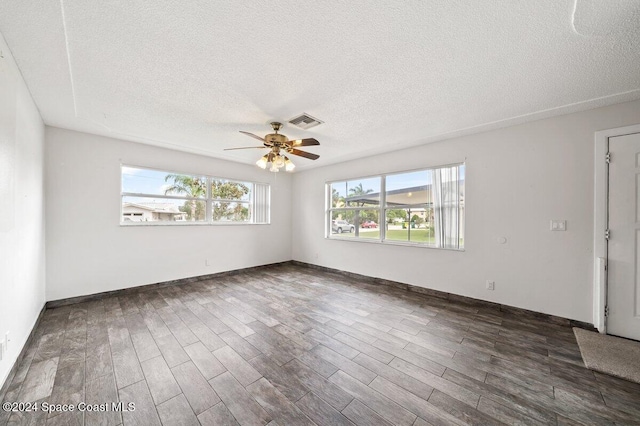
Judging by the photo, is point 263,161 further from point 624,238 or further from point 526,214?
point 624,238

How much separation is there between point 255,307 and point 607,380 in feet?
11.6

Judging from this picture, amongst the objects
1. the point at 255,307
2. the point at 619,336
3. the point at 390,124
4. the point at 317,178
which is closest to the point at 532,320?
the point at 619,336

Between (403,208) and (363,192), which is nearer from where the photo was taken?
(403,208)

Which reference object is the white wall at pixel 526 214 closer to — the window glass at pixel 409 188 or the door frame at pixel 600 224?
the door frame at pixel 600 224

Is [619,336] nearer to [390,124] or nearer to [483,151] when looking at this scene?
[483,151]

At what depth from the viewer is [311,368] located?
2000 millimetres

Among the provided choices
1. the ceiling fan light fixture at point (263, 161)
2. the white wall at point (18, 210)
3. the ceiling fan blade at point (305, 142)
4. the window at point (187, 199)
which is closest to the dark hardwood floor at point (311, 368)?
the white wall at point (18, 210)

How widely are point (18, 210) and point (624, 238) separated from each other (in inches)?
241

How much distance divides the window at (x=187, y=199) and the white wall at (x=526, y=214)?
11.6 feet

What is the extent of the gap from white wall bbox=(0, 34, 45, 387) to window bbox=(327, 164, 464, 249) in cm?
453

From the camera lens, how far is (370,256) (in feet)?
15.4

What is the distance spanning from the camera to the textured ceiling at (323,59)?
145cm

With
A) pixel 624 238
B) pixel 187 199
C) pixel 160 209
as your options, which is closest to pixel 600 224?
pixel 624 238

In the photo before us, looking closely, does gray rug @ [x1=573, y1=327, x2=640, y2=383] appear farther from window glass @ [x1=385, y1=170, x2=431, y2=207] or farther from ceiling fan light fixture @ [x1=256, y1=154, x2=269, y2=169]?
ceiling fan light fixture @ [x1=256, y1=154, x2=269, y2=169]
